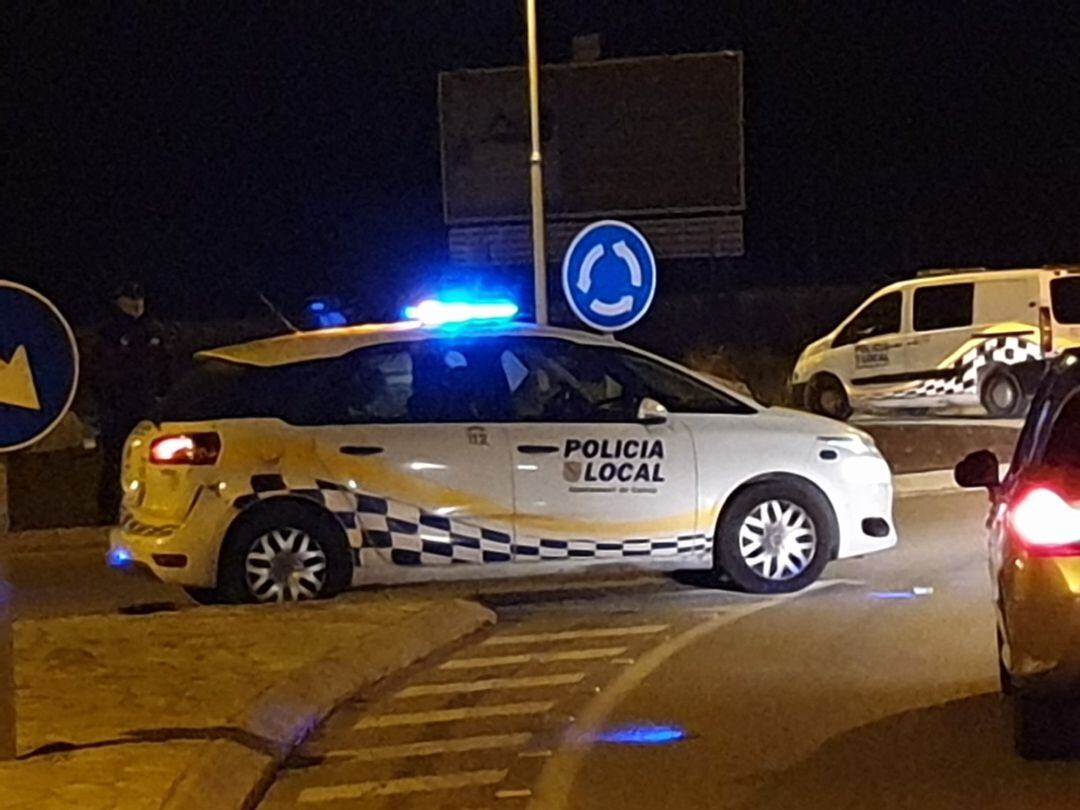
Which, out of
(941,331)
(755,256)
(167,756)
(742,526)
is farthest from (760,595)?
(755,256)

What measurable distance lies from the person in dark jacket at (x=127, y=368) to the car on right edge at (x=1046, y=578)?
8.78 metres

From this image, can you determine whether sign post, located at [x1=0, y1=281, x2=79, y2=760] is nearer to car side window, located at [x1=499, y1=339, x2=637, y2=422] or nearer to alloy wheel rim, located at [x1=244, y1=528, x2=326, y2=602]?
alloy wheel rim, located at [x1=244, y1=528, x2=326, y2=602]

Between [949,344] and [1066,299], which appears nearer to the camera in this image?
[1066,299]

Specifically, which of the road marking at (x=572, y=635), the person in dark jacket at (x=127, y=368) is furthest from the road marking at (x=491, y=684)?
the person in dark jacket at (x=127, y=368)

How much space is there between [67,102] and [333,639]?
43295 mm

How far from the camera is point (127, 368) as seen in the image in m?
16.0

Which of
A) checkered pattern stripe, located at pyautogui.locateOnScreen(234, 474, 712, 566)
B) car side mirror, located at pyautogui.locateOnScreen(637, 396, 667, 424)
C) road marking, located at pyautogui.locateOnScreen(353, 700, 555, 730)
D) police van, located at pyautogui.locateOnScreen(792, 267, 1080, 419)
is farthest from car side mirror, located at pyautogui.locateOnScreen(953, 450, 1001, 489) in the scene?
police van, located at pyautogui.locateOnScreen(792, 267, 1080, 419)

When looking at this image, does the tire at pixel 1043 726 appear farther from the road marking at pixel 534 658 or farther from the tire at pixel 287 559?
the tire at pixel 287 559

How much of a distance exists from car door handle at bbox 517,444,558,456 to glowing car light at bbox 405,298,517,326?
0.91 meters

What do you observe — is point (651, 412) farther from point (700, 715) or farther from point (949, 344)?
point (949, 344)

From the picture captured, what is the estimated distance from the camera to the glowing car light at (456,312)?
13102 millimetres

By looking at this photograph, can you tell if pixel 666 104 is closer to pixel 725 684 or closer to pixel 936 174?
pixel 936 174

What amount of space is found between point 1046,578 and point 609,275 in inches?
354

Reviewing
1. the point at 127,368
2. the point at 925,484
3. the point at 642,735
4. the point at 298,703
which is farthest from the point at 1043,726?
the point at 925,484
